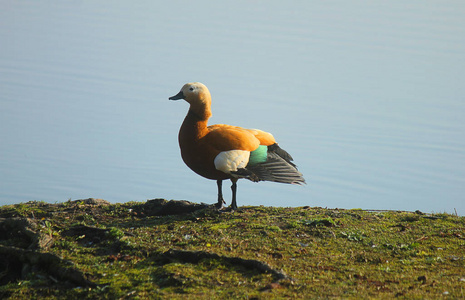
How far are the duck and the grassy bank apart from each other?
2.06ft

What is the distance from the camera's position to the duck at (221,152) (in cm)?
945

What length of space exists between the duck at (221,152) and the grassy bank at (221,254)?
63 cm

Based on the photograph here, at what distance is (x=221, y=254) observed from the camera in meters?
7.11

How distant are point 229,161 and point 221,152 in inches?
8.3

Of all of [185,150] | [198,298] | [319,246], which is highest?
[185,150]

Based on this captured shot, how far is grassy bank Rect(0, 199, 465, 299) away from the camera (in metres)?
6.35

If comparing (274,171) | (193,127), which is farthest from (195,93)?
(274,171)

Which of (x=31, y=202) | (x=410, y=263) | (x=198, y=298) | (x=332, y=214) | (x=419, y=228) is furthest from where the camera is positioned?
(x=31, y=202)

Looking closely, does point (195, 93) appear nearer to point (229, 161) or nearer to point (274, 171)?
point (229, 161)

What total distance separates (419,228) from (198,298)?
15.3 feet

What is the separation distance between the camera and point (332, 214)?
9.96 m

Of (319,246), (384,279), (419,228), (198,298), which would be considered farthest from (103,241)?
(419,228)

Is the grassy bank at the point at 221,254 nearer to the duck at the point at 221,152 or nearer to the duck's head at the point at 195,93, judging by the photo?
the duck at the point at 221,152

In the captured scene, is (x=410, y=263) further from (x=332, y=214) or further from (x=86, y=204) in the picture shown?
(x=86, y=204)
